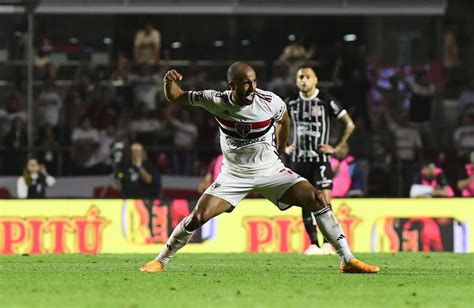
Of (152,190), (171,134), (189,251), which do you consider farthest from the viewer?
(171,134)

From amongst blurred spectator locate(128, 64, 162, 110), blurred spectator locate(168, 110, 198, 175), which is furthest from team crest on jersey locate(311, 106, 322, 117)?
blurred spectator locate(128, 64, 162, 110)

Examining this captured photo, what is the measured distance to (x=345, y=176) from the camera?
2062 cm

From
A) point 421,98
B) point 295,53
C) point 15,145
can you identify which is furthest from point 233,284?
point 295,53

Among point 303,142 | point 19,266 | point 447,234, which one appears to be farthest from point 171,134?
point 19,266

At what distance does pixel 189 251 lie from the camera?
18922 millimetres

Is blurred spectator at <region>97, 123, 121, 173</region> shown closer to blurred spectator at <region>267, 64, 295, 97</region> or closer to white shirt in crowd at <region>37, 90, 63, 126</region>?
white shirt in crowd at <region>37, 90, 63, 126</region>

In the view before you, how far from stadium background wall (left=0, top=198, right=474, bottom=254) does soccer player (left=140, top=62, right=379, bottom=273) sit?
7299mm

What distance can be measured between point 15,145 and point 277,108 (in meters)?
12.2

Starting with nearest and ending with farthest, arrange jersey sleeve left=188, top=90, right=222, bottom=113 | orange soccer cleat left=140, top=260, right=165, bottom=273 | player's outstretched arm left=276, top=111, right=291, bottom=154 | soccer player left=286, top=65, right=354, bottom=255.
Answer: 1. jersey sleeve left=188, top=90, right=222, bottom=113
2. orange soccer cleat left=140, top=260, right=165, bottom=273
3. player's outstretched arm left=276, top=111, right=291, bottom=154
4. soccer player left=286, top=65, right=354, bottom=255

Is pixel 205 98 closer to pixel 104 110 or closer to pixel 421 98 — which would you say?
pixel 104 110

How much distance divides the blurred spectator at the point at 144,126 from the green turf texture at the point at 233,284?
9.16 meters

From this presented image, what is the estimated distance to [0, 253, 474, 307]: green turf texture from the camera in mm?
9188

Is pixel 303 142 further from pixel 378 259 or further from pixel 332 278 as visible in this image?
pixel 332 278

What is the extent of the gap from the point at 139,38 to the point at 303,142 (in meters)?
9.88
